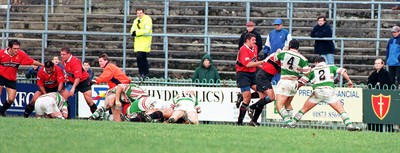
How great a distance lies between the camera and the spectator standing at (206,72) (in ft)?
104

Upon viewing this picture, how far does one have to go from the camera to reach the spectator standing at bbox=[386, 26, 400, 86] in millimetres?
31156

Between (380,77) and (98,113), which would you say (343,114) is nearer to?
(380,77)

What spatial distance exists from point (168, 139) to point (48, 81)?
966 centimetres

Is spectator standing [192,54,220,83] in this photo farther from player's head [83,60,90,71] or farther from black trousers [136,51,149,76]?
player's head [83,60,90,71]

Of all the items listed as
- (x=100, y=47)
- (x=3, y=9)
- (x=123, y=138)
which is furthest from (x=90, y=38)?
(x=123, y=138)

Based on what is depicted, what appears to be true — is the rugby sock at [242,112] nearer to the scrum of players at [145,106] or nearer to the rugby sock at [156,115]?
the scrum of players at [145,106]

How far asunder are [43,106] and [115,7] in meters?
7.55

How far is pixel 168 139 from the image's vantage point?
21.5m

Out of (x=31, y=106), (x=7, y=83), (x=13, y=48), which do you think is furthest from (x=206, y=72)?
(x=7, y=83)

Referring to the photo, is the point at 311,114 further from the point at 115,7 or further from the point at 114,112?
the point at 115,7

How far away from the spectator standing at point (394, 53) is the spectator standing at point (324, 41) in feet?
4.68

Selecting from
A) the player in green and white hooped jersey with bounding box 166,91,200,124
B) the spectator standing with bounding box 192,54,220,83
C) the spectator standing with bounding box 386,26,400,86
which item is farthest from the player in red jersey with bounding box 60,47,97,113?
the spectator standing with bounding box 386,26,400,86

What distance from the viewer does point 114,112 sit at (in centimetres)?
2930

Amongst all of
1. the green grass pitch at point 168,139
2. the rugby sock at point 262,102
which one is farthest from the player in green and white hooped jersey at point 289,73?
the green grass pitch at point 168,139
